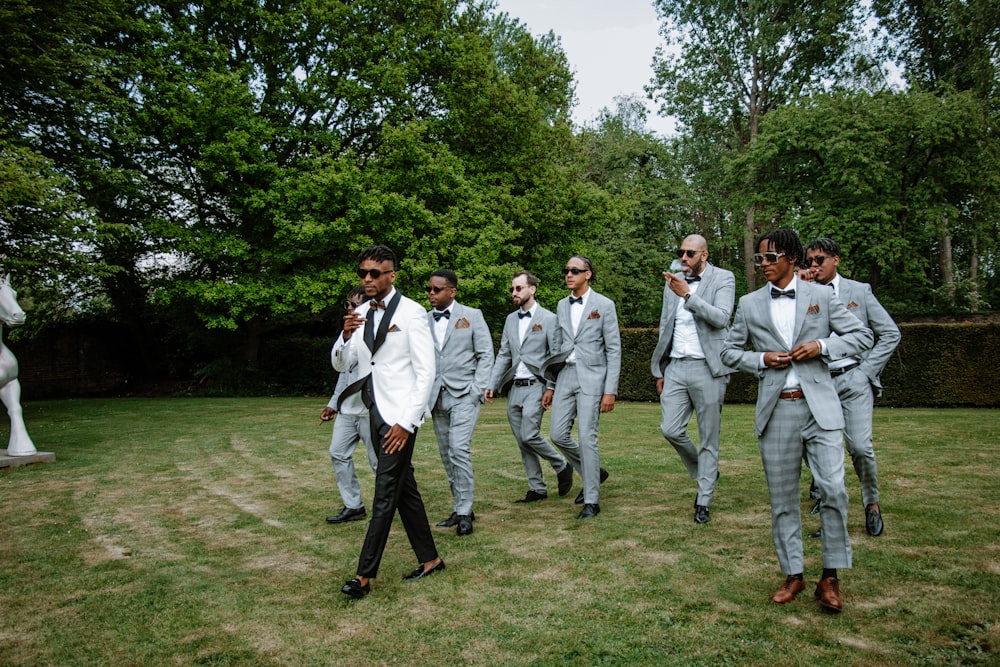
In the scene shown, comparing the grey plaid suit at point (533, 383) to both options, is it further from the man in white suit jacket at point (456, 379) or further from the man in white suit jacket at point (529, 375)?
the man in white suit jacket at point (456, 379)

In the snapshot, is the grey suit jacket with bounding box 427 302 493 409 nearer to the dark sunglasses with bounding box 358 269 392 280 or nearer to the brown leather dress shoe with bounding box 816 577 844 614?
the dark sunglasses with bounding box 358 269 392 280

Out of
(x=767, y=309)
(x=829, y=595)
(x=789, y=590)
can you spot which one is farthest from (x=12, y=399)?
(x=829, y=595)

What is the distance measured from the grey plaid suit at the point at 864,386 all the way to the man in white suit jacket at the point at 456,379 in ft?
9.87

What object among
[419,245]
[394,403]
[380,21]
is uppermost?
[380,21]

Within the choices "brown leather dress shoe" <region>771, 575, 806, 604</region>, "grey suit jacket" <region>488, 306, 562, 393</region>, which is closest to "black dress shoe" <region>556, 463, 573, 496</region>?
"grey suit jacket" <region>488, 306, 562, 393</region>

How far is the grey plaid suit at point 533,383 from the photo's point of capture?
7.04 metres

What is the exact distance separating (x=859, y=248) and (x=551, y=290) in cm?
1266

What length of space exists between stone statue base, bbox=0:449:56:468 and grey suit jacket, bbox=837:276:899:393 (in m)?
10.5

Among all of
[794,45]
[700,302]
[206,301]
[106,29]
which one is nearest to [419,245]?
[206,301]

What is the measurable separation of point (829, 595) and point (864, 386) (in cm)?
241

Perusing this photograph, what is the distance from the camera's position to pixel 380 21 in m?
23.8

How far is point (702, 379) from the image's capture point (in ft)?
20.6

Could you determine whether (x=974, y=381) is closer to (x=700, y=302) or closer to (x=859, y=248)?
(x=859, y=248)

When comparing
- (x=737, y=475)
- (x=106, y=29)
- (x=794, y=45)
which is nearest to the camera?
(x=737, y=475)
